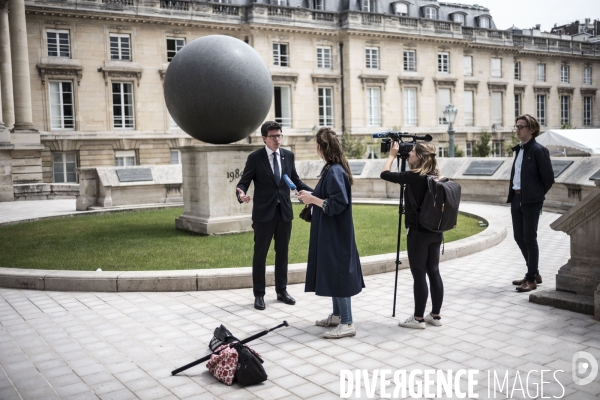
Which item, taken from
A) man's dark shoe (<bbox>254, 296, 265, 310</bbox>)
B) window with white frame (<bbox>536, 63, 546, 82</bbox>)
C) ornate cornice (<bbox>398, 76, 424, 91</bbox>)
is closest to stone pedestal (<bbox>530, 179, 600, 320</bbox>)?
man's dark shoe (<bbox>254, 296, 265, 310</bbox>)

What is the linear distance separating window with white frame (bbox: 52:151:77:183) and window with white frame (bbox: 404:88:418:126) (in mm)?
22625

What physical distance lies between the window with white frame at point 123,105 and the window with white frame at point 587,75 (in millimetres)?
40784

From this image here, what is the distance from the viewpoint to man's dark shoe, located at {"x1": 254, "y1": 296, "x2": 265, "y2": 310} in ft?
21.9

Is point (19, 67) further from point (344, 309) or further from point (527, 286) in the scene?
point (527, 286)

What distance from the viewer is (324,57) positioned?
3878cm

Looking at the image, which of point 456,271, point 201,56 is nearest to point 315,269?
point 456,271

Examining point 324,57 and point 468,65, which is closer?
point 324,57

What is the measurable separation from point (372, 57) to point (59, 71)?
2022 cm

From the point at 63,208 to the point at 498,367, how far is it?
1731 centimetres

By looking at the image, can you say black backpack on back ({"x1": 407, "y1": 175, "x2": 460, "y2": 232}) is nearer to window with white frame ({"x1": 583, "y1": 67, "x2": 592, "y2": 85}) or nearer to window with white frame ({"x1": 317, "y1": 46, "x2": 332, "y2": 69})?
window with white frame ({"x1": 317, "y1": 46, "x2": 332, "y2": 69})

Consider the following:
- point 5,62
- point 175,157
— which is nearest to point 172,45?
point 175,157

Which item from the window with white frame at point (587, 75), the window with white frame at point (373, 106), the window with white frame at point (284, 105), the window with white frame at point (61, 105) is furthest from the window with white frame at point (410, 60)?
the window with white frame at point (61, 105)

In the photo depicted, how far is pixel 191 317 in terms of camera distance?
639 centimetres

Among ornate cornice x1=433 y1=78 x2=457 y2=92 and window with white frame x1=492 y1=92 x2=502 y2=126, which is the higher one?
ornate cornice x1=433 y1=78 x2=457 y2=92
